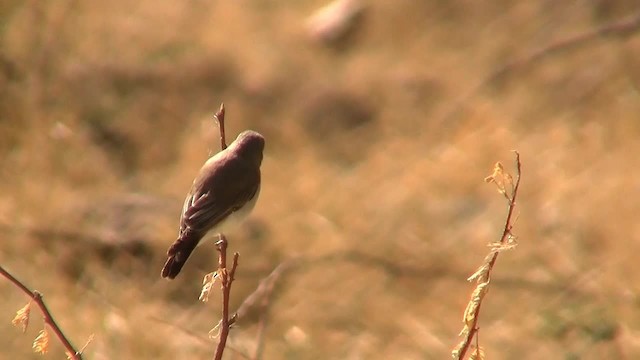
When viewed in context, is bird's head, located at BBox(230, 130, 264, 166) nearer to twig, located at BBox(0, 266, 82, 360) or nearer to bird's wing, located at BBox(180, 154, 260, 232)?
bird's wing, located at BBox(180, 154, 260, 232)

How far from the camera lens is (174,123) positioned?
5.62 meters

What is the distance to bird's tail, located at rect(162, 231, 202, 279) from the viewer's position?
7.73 feet

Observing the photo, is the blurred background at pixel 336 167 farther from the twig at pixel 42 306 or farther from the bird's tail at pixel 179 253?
the twig at pixel 42 306

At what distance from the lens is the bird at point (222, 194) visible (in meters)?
2.58

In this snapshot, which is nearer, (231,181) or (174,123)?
(231,181)

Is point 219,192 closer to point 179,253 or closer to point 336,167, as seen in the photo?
point 179,253

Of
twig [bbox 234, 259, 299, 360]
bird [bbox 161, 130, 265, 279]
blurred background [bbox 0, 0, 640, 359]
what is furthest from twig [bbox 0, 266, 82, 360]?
blurred background [bbox 0, 0, 640, 359]

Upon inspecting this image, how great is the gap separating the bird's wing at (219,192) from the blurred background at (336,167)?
1052mm

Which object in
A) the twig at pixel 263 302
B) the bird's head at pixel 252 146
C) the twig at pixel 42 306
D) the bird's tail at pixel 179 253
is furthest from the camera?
the bird's head at pixel 252 146

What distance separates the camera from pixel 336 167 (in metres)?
5.24

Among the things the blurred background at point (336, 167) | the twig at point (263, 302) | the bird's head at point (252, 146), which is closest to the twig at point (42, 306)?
the twig at point (263, 302)

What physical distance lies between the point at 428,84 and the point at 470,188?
100 cm

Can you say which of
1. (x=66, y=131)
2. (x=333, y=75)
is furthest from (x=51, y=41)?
(x=333, y=75)

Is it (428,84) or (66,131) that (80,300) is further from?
(428,84)
